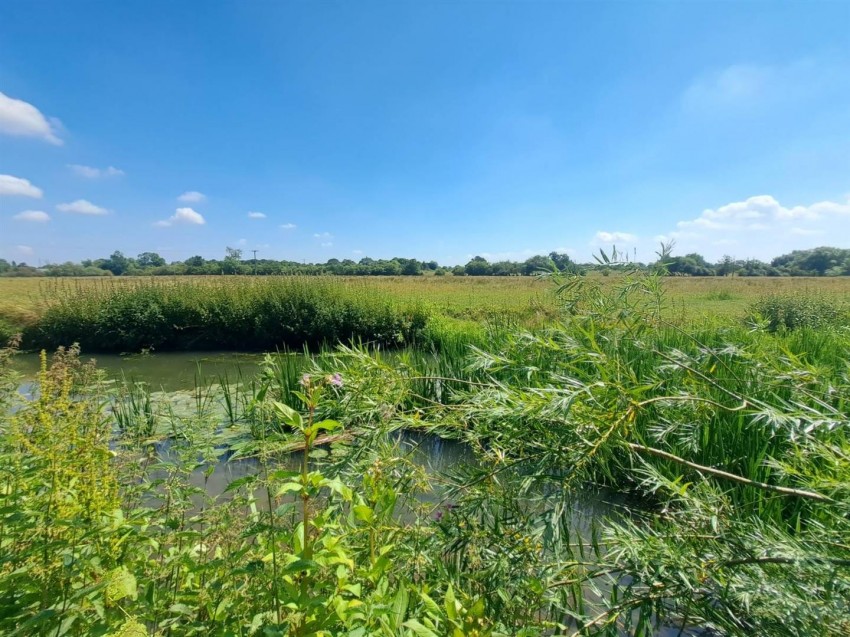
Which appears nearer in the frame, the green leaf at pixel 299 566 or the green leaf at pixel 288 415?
the green leaf at pixel 299 566

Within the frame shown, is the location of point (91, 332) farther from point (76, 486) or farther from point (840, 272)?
point (840, 272)

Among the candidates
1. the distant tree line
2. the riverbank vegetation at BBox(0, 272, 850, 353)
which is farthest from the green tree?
the riverbank vegetation at BBox(0, 272, 850, 353)

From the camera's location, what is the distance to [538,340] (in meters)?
1.65

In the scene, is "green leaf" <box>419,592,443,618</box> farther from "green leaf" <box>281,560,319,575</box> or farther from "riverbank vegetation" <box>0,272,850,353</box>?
"riverbank vegetation" <box>0,272,850,353</box>

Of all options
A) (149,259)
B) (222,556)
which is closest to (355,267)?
(149,259)

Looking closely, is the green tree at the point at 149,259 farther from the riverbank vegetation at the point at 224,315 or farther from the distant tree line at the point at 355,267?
the riverbank vegetation at the point at 224,315

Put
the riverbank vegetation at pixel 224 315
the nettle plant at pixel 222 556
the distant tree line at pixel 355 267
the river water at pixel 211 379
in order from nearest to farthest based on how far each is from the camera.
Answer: the nettle plant at pixel 222 556
the river water at pixel 211 379
the riverbank vegetation at pixel 224 315
the distant tree line at pixel 355 267

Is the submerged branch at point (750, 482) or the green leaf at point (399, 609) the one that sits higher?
the submerged branch at point (750, 482)

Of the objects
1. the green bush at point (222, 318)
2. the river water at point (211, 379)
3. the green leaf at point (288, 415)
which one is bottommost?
the river water at point (211, 379)

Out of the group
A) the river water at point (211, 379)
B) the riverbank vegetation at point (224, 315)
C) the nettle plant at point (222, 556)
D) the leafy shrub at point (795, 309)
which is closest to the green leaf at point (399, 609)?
the nettle plant at point (222, 556)

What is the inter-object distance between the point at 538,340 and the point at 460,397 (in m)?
0.40

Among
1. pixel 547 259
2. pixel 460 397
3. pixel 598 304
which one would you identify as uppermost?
pixel 547 259

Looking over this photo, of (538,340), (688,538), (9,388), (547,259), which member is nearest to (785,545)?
(688,538)

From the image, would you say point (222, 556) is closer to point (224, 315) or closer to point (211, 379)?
point (211, 379)
